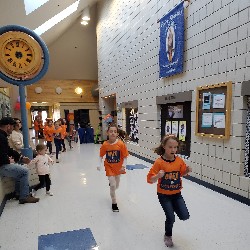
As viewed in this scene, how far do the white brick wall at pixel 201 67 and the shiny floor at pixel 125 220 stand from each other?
2.16 feet

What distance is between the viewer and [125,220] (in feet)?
10.1

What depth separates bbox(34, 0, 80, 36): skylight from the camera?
30.5 feet

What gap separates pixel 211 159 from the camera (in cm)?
443

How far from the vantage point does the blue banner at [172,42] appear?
507cm

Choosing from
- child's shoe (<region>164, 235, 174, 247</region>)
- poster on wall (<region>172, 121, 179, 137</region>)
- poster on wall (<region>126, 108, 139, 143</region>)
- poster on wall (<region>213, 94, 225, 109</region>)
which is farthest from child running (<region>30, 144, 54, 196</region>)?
poster on wall (<region>126, 108, 139, 143</region>)

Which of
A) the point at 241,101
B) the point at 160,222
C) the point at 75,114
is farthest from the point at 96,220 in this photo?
the point at 75,114

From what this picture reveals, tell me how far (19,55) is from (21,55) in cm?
3

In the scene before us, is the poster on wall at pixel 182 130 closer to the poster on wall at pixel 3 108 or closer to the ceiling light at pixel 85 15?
the poster on wall at pixel 3 108

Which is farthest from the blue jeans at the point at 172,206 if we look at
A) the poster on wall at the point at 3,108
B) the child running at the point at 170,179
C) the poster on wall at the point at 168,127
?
the poster on wall at the point at 3,108

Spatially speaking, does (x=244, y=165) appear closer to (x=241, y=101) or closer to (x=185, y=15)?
(x=241, y=101)

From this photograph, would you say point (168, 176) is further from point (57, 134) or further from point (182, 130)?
point (57, 134)

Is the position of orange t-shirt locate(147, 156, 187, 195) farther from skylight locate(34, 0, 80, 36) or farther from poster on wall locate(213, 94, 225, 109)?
skylight locate(34, 0, 80, 36)

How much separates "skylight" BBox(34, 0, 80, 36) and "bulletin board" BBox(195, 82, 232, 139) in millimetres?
7379

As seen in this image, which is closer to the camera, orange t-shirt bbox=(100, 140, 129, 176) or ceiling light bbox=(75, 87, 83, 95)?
orange t-shirt bbox=(100, 140, 129, 176)
